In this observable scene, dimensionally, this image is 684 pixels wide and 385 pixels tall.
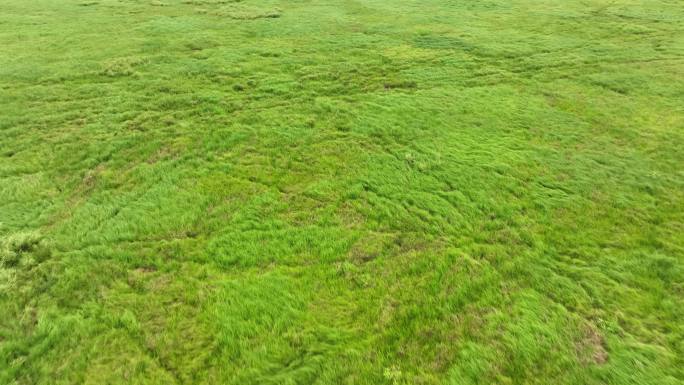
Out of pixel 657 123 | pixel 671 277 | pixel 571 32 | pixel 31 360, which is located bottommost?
pixel 31 360

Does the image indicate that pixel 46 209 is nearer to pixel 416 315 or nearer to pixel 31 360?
pixel 31 360

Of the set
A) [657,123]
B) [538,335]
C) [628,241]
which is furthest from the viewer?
[657,123]

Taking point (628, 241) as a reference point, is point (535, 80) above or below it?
above

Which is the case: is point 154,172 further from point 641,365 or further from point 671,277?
point 671,277

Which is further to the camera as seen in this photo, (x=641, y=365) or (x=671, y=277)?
(x=671, y=277)

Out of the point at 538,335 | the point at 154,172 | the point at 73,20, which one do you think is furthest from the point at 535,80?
the point at 73,20

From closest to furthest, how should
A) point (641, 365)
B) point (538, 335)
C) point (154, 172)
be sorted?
point (641, 365)
point (538, 335)
point (154, 172)
